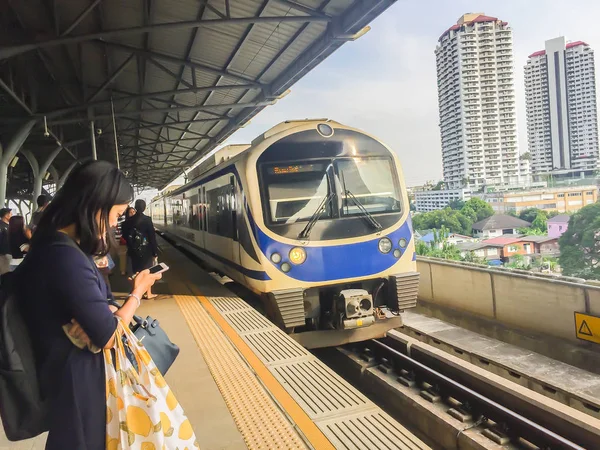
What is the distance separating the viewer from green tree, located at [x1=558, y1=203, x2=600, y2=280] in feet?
29.9

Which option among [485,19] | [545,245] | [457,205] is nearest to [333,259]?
[545,245]

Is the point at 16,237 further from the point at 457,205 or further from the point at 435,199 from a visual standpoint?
Answer: the point at 457,205

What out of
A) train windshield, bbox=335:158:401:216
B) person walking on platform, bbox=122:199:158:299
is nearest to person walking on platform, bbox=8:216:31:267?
person walking on platform, bbox=122:199:158:299

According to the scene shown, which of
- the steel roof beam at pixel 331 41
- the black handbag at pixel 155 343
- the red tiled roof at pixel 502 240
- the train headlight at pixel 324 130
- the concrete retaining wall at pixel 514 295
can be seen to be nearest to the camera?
the black handbag at pixel 155 343

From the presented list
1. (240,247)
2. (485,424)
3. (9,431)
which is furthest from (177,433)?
(240,247)

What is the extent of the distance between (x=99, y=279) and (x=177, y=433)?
0.60m

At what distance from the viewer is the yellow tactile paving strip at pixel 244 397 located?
2898 mm

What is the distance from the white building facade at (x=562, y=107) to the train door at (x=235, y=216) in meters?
17.3

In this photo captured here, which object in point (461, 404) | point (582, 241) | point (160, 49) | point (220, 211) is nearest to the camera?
point (461, 404)

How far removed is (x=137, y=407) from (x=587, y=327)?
6.34 m

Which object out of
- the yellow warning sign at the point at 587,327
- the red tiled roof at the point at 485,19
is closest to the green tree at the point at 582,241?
the yellow warning sign at the point at 587,327

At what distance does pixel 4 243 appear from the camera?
6.79 meters

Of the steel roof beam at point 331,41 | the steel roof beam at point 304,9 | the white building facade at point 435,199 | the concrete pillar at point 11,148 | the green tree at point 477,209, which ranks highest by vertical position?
the steel roof beam at point 304,9

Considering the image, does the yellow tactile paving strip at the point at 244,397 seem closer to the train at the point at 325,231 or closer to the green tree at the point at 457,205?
the train at the point at 325,231
